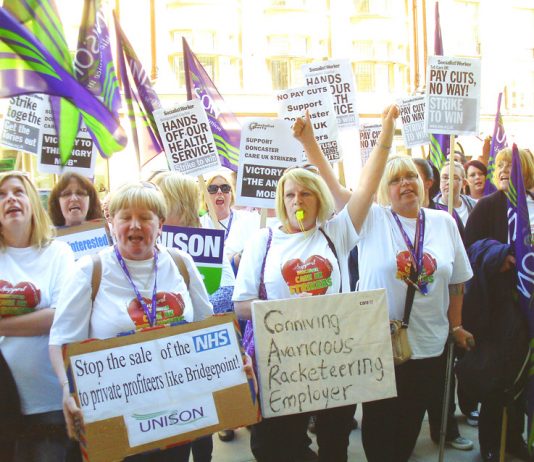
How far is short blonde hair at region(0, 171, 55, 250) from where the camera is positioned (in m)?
3.25

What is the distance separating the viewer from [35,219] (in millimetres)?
3270

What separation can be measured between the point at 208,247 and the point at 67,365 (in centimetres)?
171

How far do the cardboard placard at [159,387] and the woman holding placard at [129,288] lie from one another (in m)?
0.09

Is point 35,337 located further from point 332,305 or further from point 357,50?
point 357,50

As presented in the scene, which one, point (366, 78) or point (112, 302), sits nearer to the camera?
point (112, 302)

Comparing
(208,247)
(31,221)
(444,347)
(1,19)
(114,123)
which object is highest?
(1,19)

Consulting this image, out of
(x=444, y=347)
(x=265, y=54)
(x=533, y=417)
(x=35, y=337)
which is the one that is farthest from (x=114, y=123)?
(x=265, y=54)

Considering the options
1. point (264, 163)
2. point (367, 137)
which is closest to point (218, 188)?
point (264, 163)

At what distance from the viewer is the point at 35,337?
308 cm

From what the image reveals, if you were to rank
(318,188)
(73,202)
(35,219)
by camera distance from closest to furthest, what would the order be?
(35,219), (318,188), (73,202)

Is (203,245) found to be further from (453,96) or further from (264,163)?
(453,96)

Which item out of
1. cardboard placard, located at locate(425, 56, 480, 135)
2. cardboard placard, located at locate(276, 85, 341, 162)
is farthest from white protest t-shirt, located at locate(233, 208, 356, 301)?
cardboard placard, located at locate(425, 56, 480, 135)

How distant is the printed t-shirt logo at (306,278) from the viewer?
3.34 metres

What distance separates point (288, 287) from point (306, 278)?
101 mm
